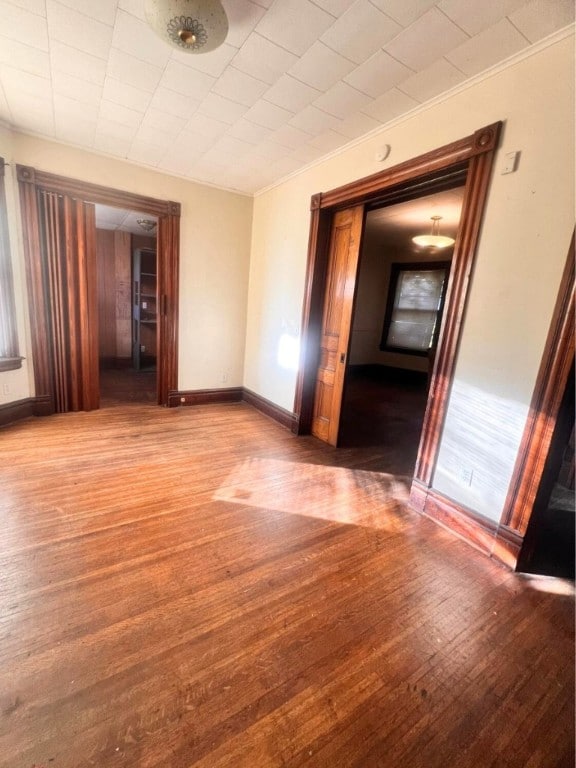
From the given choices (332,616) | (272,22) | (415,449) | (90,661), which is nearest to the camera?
(90,661)

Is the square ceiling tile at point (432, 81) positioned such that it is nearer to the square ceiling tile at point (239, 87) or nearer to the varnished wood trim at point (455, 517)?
the square ceiling tile at point (239, 87)

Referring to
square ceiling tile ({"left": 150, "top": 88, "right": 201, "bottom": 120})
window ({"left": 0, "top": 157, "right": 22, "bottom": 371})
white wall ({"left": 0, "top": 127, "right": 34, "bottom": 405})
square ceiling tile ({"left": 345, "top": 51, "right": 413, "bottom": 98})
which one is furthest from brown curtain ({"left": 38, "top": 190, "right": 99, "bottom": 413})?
square ceiling tile ({"left": 345, "top": 51, "right": 413, "bottom": 98})

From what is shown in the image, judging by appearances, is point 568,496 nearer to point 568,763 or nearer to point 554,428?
point 554,428

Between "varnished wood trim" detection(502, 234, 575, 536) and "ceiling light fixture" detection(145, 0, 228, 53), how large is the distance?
2.06 meters

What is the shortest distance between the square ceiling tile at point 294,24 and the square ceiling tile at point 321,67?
66mm

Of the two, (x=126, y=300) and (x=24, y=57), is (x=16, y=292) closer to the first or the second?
(x=24, y=57)

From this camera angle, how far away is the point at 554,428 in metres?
1.79

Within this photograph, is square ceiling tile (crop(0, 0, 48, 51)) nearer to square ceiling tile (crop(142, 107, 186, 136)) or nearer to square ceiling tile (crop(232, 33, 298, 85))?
square ceiling tile (crop(142, 107, 186, 136))

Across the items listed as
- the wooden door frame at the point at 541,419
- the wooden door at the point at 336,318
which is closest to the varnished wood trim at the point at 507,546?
the wooden door frame at the point at 541,419

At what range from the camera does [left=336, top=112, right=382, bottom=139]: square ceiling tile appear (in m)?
2.53

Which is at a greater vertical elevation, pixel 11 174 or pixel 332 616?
pixel 11 174

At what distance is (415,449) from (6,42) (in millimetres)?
4454

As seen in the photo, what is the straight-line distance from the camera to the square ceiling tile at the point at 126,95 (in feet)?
7.64

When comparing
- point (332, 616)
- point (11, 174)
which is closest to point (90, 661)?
point (332, 616)
